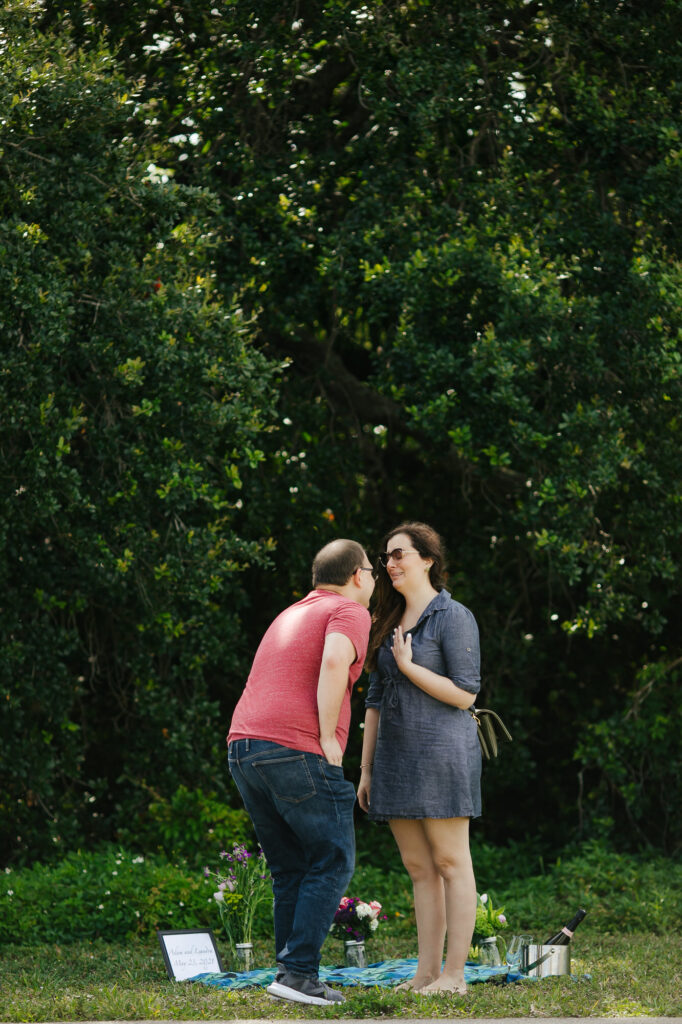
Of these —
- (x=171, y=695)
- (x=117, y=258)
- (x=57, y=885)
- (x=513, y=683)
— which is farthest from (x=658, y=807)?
(x=117, y=258)

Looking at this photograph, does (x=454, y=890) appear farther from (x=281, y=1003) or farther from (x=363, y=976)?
(x=363, y=976)

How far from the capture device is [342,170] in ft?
25.8

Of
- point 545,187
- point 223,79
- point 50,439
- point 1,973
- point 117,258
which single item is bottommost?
point 1,973

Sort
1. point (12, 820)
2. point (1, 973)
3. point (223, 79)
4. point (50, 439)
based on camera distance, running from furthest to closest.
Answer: point (12, 820)
point (223, 79)
point (50, 439)
point (1, 973)

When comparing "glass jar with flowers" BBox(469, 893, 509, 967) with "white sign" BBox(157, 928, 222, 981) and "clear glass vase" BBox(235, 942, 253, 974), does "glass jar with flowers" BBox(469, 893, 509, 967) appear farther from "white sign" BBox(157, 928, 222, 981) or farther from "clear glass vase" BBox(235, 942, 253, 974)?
"white sign" BBox(157, 928, 222, 981)

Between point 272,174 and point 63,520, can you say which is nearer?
point 63,520

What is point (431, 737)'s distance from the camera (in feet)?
15.3

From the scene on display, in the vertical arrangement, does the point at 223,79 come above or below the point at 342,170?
above

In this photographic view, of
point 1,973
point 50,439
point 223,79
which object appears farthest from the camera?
point 223,79

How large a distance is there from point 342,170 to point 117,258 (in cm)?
202

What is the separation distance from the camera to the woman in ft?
15.2

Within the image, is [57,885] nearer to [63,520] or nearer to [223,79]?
[63,520]

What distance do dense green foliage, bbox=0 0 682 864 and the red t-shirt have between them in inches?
84.0

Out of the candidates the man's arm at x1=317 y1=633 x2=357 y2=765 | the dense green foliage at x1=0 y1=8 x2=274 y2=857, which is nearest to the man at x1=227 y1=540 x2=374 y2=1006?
the man's arm at x1=317 y1=633 x2=357 y2=765
